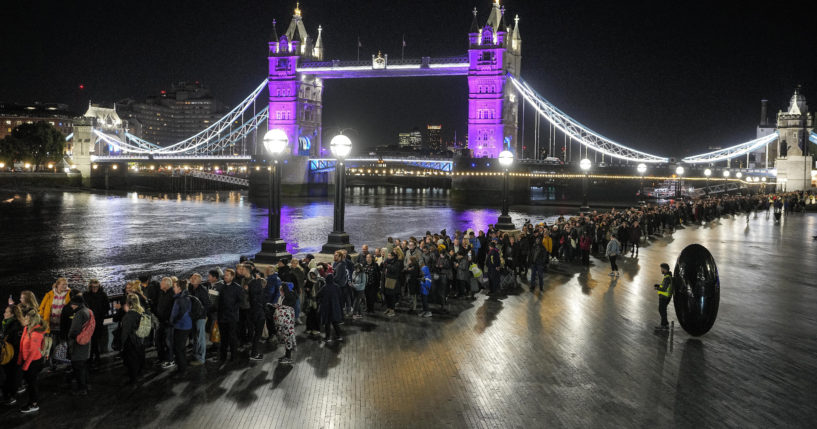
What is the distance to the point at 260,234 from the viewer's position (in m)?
37.6

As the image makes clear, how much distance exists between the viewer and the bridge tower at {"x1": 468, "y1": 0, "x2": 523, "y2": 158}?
86812mm

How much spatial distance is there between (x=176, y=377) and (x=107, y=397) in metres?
1.02

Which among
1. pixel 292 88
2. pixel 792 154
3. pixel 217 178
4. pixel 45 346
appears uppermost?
pixel 292 88

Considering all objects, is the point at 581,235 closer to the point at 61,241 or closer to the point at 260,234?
the point at 260,234

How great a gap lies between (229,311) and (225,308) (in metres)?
0.08

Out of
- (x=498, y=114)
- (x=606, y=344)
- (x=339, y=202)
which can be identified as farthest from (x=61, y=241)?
(x=498, y=114)

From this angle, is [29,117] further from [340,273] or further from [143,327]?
[143,327]

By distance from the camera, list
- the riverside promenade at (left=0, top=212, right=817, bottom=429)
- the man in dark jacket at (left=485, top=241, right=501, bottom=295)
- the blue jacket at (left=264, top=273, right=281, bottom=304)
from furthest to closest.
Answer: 1. the man in dark jacket at (left=485, top=241, right=501, bottom=295)
2. the blue jacket at (left=264, top=273, right=281, bottom=304)
3. the riverside promenade at (left=0, top=212, right=817, bottom=429)

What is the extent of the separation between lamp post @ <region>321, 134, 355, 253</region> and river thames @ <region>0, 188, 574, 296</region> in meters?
8.12

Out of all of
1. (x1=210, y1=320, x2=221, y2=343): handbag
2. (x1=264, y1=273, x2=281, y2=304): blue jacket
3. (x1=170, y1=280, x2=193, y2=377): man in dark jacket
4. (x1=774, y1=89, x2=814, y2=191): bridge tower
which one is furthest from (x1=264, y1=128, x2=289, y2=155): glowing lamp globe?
(x1=774, y1=89, x2=814, y2=191): bridge tower

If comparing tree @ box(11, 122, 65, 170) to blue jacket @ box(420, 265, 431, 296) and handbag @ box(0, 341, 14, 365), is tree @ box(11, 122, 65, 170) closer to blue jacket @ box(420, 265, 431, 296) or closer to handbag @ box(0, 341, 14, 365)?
blue jacket @ box(420, 265, 431, 296)

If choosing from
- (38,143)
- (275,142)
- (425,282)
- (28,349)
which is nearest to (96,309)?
(28,349)

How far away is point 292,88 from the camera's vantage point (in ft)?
325

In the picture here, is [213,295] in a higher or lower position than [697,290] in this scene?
lower
